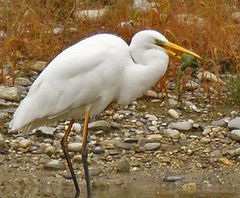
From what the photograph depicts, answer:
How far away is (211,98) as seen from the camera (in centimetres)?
938

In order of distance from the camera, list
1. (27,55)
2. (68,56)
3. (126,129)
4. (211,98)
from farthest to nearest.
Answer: (27,55)
(211,98)
(126,129)
(68,56)

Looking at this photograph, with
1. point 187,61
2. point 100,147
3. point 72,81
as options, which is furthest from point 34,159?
point 187,61

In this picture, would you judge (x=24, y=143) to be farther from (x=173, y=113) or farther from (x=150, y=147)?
(x=173, y=113)

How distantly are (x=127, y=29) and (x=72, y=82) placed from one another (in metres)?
3.15

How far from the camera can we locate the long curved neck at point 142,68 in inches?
276

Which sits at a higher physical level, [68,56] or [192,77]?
[68,56]

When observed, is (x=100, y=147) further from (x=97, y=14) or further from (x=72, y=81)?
(x=97, y=14)

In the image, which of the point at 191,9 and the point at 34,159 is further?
the point at 191,9

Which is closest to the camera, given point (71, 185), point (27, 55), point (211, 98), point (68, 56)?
point (68, 56)

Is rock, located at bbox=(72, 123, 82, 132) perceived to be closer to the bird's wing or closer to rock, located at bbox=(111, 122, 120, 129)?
rock, located at bbox=(111, 122, 120, 129)

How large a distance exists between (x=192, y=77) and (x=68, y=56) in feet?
10.1

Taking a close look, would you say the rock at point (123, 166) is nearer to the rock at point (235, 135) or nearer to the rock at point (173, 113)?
the rock at point (235, 135)

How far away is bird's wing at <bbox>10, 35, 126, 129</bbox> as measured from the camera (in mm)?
6957

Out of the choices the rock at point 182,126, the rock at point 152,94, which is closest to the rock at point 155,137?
the rock at point 182,126
